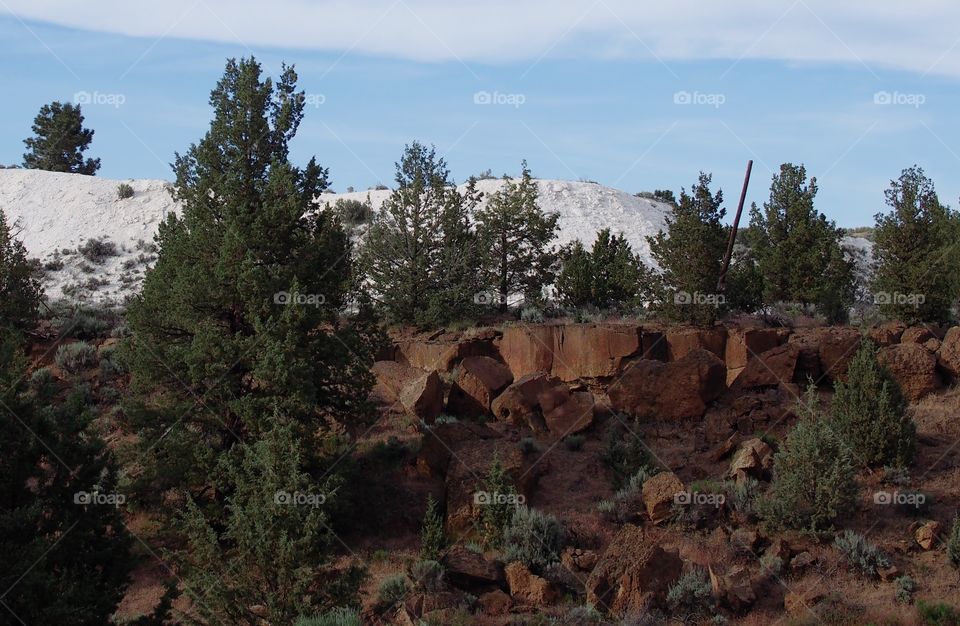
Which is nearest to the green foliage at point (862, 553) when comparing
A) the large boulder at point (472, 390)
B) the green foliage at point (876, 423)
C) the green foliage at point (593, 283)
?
the green foliage at point (876, 423)

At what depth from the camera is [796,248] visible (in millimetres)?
33375

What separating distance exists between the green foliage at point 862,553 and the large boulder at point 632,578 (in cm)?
363

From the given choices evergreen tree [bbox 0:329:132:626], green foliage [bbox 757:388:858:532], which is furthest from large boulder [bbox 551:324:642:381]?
evergreen tree [bbox 0:329:132:626]

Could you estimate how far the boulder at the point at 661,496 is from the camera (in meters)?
20.8

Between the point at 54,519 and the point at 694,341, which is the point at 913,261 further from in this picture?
the point at 54,519

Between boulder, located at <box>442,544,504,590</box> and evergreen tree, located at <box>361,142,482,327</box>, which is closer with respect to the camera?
boulder, located at <box>442,544,504,590</box>

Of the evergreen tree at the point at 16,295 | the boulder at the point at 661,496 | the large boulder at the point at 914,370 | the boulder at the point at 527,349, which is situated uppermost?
the evergreen tree at the point at 16,295

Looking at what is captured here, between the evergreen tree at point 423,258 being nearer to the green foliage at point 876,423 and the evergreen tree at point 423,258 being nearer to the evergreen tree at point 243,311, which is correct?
the evergreen tree at point 243,311

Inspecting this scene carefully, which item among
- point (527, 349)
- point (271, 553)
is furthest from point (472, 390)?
point (271, 553)

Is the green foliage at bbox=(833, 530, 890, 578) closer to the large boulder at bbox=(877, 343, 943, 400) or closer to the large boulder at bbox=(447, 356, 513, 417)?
the large boulder at bbox=(877, 343, 943, 400)

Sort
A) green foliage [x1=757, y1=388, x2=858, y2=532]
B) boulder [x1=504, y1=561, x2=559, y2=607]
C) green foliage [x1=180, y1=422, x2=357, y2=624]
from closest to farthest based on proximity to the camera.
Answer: green foliage [x1=180, y1=422, x2=357, y2=624] → boulder [x1=504, y1=561, x2=559, y2=607] → green foliage [x1=757, y1=388, x2=858, y2=532]

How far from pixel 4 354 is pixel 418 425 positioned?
34.1 feet

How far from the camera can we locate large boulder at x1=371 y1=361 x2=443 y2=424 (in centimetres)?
2458

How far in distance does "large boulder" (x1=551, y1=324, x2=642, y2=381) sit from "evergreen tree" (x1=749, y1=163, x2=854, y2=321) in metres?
8.26
